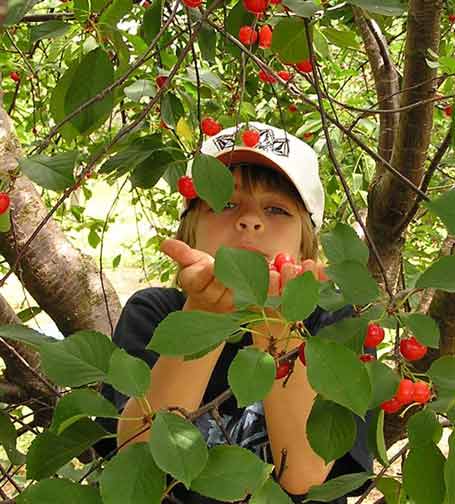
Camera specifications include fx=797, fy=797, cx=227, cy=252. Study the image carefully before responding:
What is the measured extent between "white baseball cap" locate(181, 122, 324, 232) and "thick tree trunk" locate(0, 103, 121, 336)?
1.47ft

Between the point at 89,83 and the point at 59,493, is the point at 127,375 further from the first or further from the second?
the point at 89,83

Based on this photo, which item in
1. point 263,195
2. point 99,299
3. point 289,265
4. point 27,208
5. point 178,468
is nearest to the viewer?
point 178,468

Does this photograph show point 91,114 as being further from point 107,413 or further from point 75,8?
point 107,413

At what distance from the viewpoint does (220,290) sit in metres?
0.85

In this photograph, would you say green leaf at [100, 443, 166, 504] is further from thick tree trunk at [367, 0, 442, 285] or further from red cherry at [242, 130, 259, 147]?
thick tree trunk at [367, 0, 442, 285]

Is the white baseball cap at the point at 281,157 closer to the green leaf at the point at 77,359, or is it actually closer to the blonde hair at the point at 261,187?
the blonde hair at the point at 261,187

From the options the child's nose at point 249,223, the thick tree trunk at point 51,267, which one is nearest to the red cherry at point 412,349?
the child's nose at point 249,223

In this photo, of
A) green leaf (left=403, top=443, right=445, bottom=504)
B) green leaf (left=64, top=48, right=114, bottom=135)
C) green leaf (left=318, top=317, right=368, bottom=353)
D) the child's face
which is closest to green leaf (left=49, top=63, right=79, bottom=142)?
green leaf (left=64, top=48, right=114, bottom=135)

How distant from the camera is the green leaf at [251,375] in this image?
0.64m

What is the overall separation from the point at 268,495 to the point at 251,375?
4.7 inches

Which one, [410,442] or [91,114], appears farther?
[91,114]

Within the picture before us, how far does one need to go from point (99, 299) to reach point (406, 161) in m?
0.76

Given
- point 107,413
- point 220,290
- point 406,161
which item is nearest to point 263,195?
point 406,161

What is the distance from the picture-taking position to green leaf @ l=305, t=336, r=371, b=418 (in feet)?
2.07
